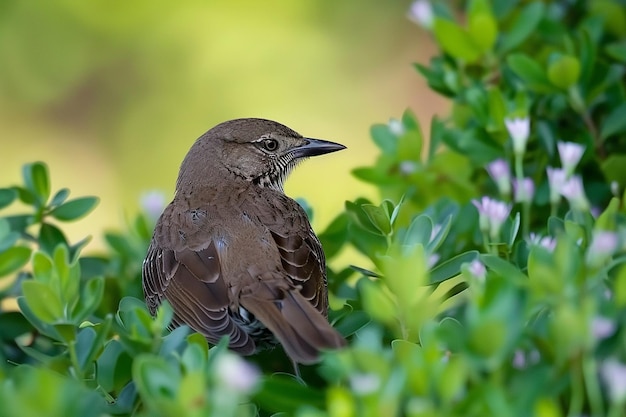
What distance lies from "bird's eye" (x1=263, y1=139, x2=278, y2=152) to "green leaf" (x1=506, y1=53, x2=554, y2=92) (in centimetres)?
143

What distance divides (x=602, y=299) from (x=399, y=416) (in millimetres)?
466

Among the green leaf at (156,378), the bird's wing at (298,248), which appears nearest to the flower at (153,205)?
the bird's wing at (298,248)

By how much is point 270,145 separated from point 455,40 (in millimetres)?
1186

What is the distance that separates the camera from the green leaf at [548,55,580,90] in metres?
3.80

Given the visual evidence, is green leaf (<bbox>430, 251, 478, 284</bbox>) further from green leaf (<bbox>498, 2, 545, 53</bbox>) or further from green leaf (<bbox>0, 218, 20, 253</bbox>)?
green leaf (<bbox>498, 2, 545, 53</bbox>)

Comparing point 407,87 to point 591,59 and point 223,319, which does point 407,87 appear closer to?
point 591,59

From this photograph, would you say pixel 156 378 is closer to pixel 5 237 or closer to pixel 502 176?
pixel 5 237

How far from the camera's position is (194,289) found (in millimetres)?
3850

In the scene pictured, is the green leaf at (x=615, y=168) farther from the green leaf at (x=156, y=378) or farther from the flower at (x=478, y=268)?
the green leaf at (x=156, y=378)

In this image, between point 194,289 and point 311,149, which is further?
point 311,149

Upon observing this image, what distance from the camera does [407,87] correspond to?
8727 mm

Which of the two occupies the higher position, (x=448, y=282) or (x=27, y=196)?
(x=27, y=196)

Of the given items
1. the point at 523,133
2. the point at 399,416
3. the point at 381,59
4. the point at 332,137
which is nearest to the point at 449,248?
the point at 523,133

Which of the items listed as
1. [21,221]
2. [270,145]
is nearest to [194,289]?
[21,221]
